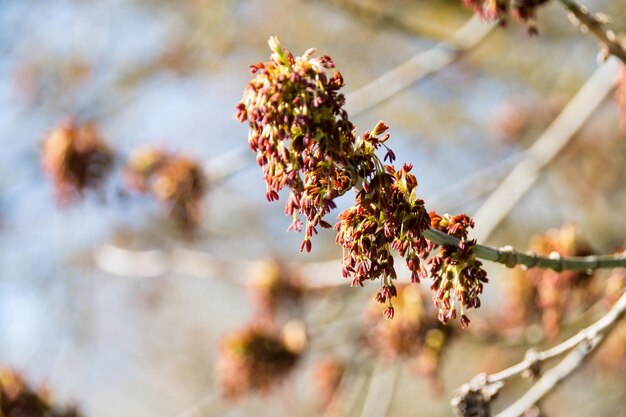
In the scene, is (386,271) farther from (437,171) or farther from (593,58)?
(437,171)

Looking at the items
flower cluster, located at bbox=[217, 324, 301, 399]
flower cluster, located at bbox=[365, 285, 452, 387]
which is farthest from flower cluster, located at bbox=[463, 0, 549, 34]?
flower cluster, located at bbox=[217, 324, 301, 399]

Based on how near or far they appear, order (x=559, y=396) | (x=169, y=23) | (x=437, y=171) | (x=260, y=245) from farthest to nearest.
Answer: (x=260, y=245)
(x=437, y=171)
(x=169, y=23)
(x=559, y=396)

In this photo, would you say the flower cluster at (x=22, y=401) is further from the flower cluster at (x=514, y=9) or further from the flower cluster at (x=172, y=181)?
the flower cluster at (x=514, y=9)

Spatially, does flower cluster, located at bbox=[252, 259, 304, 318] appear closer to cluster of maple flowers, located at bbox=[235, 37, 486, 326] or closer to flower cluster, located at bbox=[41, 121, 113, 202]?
flower cluster, located at bbox=[41, 121, 113, 202]

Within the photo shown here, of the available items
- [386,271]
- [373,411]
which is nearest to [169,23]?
[373,411]

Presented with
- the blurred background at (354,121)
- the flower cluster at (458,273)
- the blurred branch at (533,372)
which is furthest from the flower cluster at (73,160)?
the flower cluster at (458,273)

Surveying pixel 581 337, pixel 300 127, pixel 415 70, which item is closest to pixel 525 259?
pixel 581 337

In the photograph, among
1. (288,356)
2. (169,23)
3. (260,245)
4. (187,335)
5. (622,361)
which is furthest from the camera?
(187,335)

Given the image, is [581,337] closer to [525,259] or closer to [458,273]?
[525,259]
